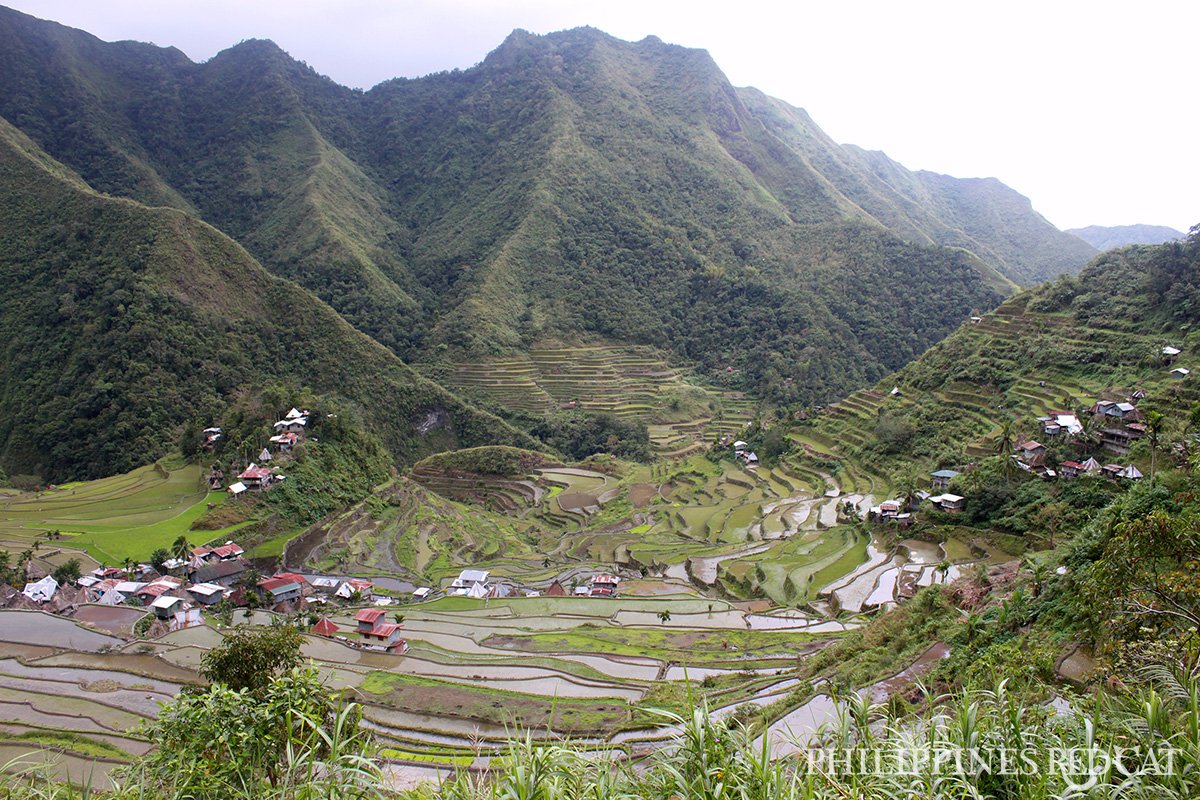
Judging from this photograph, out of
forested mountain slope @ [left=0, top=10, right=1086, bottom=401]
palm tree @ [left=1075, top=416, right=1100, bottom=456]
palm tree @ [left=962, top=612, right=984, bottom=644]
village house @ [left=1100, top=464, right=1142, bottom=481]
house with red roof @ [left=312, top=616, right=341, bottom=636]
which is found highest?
forested mountain slope @ [left=0, top=10, right=1086, bottom=401]

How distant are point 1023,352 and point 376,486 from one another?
35.9 m

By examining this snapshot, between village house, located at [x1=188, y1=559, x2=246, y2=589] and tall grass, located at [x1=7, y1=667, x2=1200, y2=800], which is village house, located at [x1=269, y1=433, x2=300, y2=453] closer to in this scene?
village house, located at [x1=188, y1=559, x2=246, y2=589]

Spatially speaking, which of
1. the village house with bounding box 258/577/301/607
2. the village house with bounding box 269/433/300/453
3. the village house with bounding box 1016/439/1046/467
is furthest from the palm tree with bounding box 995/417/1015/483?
the village house with bounding box 269/433/300/453

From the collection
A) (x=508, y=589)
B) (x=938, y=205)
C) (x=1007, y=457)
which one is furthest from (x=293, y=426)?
(x=938, y=205)

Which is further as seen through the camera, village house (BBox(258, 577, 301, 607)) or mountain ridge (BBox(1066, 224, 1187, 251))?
mountain ridge (BBox(1066, 224, 1187, 251))

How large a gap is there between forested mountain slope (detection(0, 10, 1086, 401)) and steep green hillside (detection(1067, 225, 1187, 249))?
80.8 feet

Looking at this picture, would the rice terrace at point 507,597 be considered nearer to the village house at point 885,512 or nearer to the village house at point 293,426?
the village house at point 885,512

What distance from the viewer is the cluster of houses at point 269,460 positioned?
116 ft

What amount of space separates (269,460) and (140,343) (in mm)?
17066

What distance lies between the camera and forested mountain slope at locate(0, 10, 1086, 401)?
76.6 meters

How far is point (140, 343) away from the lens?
46438 millimetres

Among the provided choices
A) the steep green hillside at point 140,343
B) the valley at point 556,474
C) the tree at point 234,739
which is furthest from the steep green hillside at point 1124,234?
the tree at point 234,739

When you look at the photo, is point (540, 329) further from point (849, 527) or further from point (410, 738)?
point (410, 738)

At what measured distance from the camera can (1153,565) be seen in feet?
26.5
